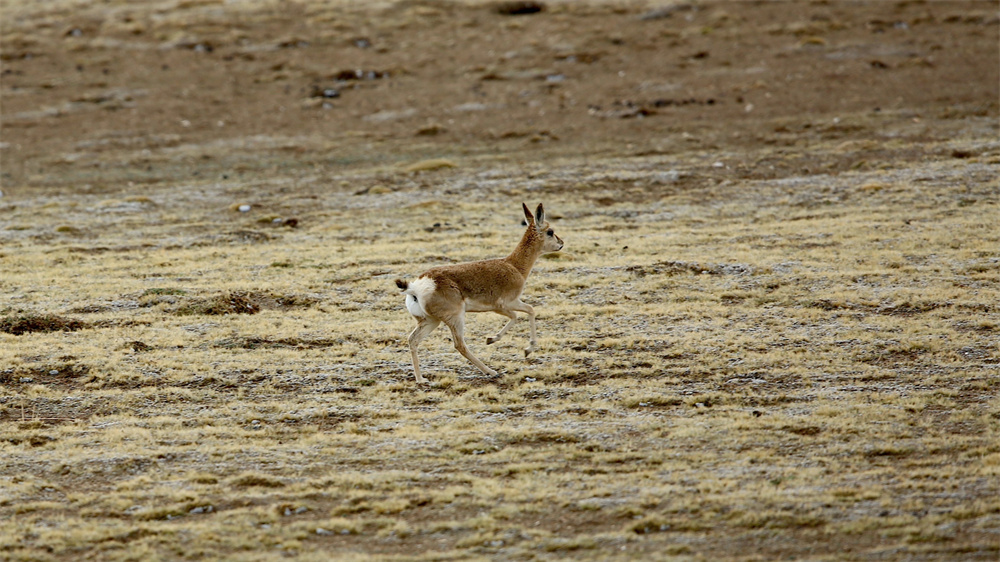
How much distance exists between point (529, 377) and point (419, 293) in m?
1.50

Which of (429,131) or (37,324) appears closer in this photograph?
(37,324)

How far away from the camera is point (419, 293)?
32.8ft

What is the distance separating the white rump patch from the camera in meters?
9.98

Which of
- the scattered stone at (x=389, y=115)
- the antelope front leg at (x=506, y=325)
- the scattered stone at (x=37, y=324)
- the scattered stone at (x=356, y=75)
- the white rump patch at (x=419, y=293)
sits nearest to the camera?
the white rump patch at (x=419, y=293)

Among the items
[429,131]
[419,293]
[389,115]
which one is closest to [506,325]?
[419,293]

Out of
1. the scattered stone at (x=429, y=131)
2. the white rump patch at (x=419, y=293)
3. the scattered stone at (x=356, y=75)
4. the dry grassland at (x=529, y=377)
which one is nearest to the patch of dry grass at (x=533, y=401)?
the dry grassland at (x=529, y=377)

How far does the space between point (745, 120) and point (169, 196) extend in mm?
14469

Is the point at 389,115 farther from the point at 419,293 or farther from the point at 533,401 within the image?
the point at 533,401

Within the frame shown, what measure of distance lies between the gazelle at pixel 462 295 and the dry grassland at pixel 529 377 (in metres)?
0.47

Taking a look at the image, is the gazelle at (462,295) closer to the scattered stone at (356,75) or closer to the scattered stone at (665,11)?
the scattered stone at (356,75)

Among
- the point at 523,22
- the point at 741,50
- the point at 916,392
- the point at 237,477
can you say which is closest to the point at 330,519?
the point at 237,477

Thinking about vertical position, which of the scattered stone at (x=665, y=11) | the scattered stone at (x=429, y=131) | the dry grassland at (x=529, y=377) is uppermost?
the scattered stone at (x=665, y=11)

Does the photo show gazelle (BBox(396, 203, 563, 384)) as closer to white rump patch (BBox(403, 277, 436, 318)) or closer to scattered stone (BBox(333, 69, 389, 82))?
white rump patch (BBox(403, 277, 436, 318))

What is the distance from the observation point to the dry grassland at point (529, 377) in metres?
7.20
